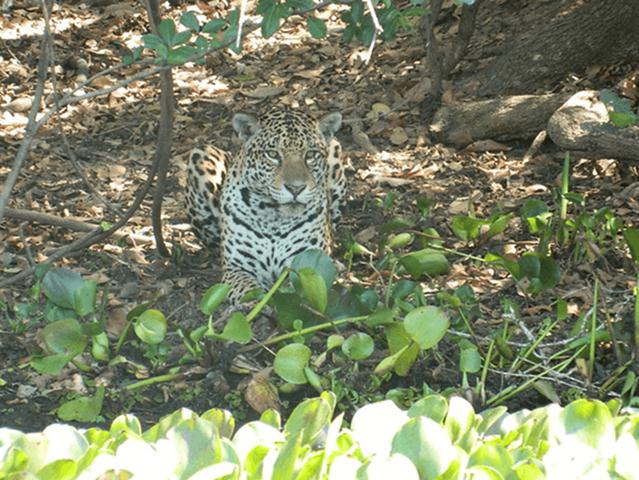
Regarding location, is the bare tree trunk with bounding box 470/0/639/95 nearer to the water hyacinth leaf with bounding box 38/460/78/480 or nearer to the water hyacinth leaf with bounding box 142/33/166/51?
the water hyacinth leaf with bounding box 142/33/166/51

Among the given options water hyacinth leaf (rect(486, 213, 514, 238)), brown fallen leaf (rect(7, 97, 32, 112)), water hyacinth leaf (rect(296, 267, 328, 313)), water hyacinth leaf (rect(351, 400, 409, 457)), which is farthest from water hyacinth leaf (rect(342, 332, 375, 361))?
brown fallen leaf (rect(7, 97, 32, 112))

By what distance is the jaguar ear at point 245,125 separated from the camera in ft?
26.7

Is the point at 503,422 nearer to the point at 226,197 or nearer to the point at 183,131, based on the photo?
the point at 226,197

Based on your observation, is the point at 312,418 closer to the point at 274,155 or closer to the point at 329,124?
the point at 274,155

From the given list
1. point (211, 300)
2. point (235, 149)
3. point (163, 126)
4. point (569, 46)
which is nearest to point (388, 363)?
point (211, 300)

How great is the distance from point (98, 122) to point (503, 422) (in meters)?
7.50

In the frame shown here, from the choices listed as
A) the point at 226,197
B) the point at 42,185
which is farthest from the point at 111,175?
the point at 226,197

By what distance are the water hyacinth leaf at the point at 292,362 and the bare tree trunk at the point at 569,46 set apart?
17.1 ft

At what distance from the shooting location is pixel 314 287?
593 centimetres

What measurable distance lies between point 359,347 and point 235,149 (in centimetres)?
488

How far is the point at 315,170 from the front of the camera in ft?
26.3

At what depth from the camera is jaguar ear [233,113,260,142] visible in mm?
8125

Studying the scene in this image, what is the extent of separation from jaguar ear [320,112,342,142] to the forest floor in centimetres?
80

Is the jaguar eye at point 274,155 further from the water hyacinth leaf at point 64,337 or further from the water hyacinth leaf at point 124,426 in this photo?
the water hyacinth leaf at point 124,426
